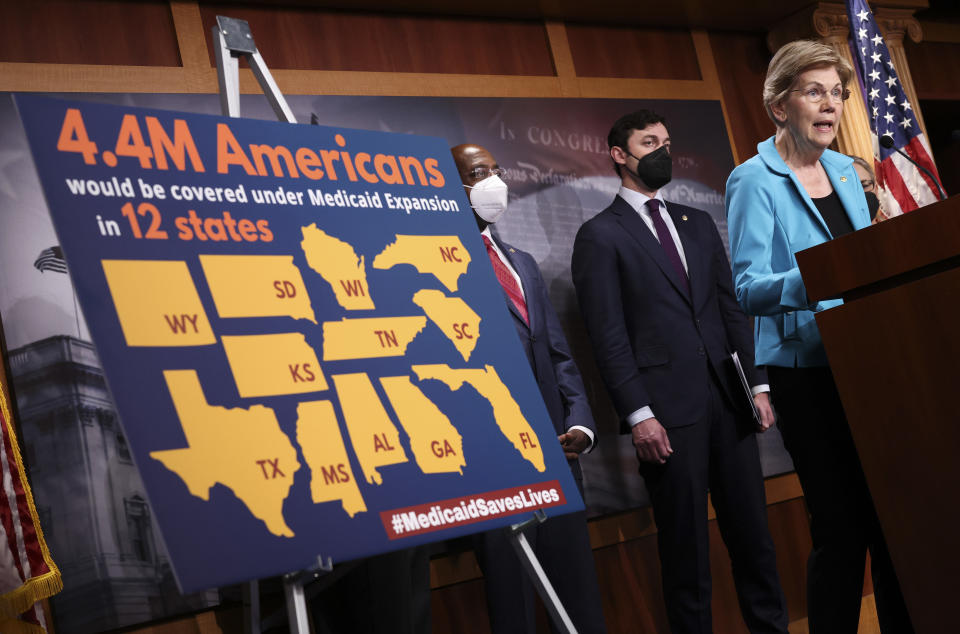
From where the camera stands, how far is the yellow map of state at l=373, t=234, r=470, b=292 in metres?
1.92

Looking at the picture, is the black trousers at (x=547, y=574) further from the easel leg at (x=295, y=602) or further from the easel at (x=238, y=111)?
the easel leg at (x=295, y=602)

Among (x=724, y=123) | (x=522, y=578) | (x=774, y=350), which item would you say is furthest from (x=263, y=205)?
(x=724, y=123)

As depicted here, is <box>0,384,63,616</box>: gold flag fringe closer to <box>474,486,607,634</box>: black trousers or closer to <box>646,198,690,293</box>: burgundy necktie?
<box>474,486,607,634</box>: black trousers

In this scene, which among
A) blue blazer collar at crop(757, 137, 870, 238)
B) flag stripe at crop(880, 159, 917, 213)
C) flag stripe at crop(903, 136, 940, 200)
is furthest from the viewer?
flag stripe at crop(903, 136, 940, 200)

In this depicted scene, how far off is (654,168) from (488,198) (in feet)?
2.02

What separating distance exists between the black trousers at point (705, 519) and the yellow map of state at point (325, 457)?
1623mm

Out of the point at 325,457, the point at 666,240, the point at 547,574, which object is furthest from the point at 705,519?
the point at 325,457

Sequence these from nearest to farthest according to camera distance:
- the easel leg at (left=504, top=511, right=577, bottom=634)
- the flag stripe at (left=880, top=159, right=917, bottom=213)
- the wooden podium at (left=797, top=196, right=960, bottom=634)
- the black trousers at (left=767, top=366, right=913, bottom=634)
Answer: the wooden podium at (left=797, top=196, right=960, bottom=634) < the easel leg at (left=504, top=511, right=577, bottom=634) < the black trousers at (left=767, top=366, right=913, bottom=634) < the flag stripe at (left=880, top=159, right=917, bottom=213)

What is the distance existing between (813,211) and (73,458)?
6.46ft

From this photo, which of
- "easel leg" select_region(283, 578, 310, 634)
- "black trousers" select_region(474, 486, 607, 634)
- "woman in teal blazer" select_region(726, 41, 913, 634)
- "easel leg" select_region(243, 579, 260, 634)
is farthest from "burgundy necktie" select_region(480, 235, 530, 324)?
"easel leg" select_region(283, 578, 310, 634)

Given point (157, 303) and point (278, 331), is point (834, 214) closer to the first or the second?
point (278, 331)

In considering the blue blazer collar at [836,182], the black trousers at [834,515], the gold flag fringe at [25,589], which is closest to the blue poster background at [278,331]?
the black trousers at [834,515]

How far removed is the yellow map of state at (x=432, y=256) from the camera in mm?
1916

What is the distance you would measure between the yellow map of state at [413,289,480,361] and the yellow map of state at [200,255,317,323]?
0.83 feet
